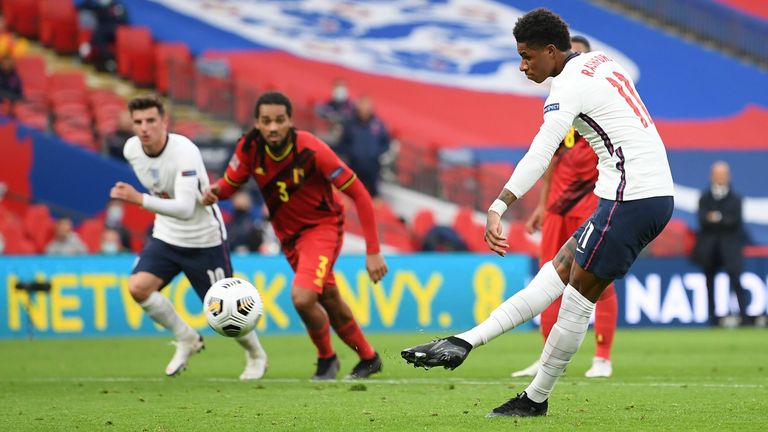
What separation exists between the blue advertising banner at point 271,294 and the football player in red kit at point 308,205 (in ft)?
21.2

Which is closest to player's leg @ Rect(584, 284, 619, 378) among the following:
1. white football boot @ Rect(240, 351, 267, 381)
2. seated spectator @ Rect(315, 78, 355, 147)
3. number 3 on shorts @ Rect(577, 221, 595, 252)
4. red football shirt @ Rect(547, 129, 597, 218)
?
red football shirt @ Rect(547, 129, 597, 218)

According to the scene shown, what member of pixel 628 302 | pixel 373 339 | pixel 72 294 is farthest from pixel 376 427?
pixel 628 302

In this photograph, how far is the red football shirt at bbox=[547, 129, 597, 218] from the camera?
32.0 feet

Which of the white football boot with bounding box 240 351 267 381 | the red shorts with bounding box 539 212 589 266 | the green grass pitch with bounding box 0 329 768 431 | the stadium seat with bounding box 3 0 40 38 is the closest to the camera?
the green grass pitch with bounding box 0 329 768 431

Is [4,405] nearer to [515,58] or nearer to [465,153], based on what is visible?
[465,153]

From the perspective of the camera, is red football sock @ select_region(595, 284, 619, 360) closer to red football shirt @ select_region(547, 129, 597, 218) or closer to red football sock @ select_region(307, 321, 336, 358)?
red football shirt @ select_region(547, 129, 597, 218)

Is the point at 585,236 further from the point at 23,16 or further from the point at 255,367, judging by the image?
the point at 23,16

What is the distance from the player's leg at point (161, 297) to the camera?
10.1 m

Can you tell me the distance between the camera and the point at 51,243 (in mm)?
17141

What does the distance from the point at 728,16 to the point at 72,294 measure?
17.4m

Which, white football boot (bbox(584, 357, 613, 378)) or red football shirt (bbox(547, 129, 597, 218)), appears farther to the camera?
white football boot (bbox(584, 357, 613, 378))

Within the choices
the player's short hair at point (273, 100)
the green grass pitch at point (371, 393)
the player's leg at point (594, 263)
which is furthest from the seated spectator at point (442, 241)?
the player's leg at point (594, 263)

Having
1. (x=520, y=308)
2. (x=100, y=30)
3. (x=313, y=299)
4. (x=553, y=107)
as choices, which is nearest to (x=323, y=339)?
(x=313, y=299)

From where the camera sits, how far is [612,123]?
259 inches
